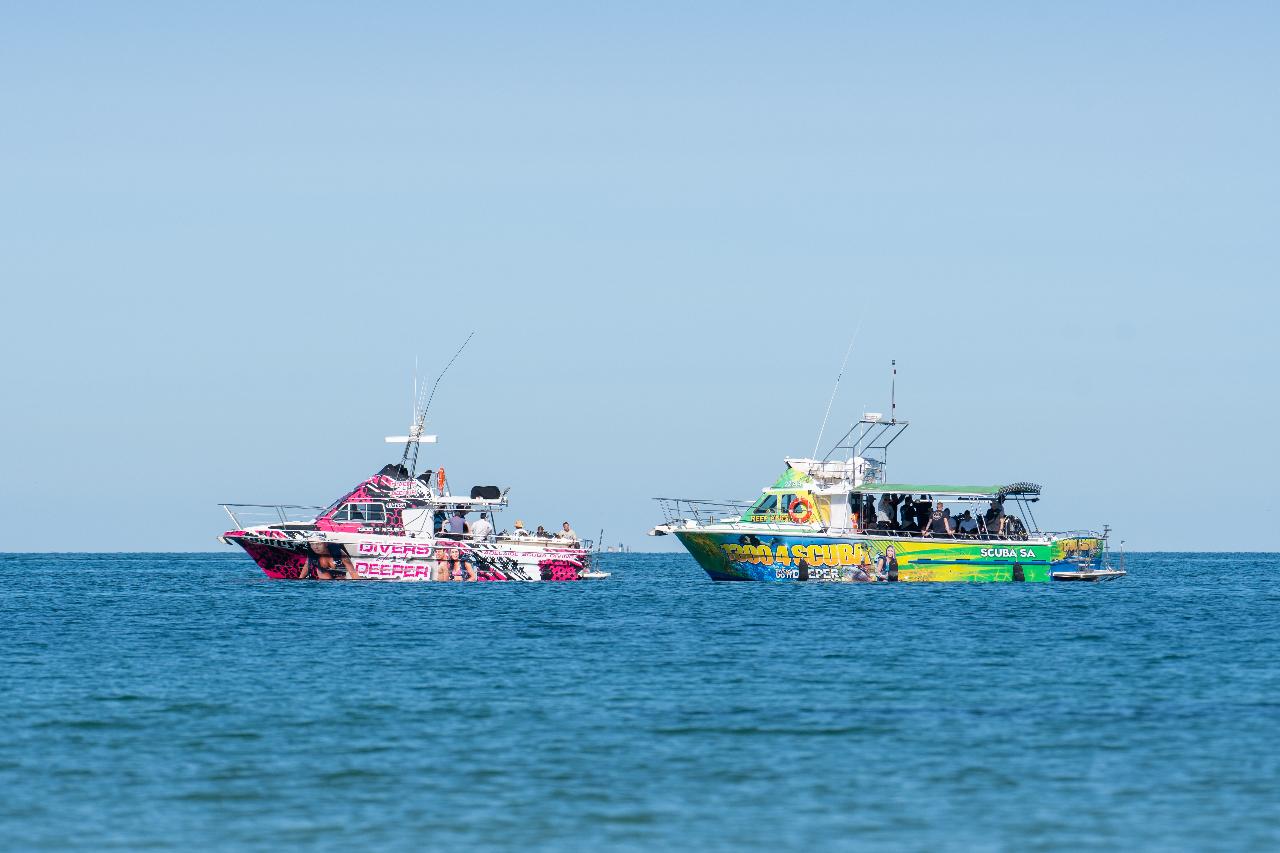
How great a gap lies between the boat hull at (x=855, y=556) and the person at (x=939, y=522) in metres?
0.80

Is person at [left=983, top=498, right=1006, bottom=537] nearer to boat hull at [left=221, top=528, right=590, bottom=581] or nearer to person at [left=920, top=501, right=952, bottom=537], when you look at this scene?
person at [left=920, top=501, right=952, bottom=537]

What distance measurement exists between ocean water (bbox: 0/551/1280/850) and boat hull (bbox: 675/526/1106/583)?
52.6 ft

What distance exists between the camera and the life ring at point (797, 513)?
6662 centimetres

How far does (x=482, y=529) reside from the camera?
7288 centimetres

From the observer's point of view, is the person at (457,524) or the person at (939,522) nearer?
the person at (939,522)

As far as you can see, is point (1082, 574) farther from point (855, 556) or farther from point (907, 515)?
point (855, 556)

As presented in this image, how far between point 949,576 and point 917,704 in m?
38.9

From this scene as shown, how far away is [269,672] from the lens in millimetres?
35125

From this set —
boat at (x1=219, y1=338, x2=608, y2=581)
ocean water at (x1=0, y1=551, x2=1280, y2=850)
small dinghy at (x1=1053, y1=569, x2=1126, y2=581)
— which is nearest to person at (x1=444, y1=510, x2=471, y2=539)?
boat at (x1=219, y1=338, x2=608, y2=581)

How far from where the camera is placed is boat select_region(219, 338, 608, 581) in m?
70.4

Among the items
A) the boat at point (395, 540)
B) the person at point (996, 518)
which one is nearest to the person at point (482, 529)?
the boat at point (395, 540)

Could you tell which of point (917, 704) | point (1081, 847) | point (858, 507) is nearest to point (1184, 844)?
point (1081, 847)

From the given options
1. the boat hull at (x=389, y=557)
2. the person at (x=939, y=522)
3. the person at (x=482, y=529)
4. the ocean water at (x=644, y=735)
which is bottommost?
the ocean water at (x=644, y=735)

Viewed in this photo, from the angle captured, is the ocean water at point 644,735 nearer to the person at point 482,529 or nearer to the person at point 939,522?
the person at point 939,522
